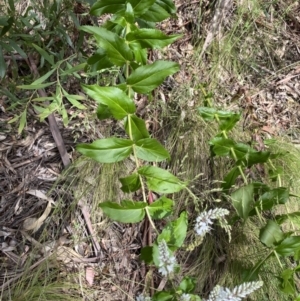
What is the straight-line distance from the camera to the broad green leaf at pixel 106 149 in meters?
1.08

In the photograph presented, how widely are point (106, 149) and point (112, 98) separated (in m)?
0.13

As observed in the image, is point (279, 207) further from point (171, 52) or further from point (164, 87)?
point (171, 52)

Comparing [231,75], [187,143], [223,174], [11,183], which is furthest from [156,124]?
[11,183]

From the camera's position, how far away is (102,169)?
69.6 inches

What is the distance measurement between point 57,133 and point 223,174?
28.5 inches

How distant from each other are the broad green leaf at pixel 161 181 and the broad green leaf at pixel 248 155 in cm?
42

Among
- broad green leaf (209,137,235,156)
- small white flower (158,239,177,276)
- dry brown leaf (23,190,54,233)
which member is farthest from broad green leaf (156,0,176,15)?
dry brown leaf (23,190,54,233)

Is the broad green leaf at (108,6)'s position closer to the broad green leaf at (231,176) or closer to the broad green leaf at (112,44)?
the broad green leaf at (112,44)

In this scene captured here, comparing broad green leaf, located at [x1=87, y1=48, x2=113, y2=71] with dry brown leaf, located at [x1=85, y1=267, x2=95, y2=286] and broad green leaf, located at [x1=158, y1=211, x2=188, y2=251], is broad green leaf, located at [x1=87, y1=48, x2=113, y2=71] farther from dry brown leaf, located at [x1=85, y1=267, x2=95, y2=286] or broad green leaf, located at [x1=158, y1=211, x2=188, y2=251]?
dry brown leaf, located at [x1=85, y1=267, x2=95, y2=286]

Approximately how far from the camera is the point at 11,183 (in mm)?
1711

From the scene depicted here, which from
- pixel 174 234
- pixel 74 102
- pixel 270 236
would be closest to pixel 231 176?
pixel 270 236

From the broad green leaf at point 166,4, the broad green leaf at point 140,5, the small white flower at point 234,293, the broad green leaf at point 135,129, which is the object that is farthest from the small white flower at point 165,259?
the broad green leaf at point 166,4

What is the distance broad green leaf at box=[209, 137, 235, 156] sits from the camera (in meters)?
1.48

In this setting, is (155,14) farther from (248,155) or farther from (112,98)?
(248,155)
